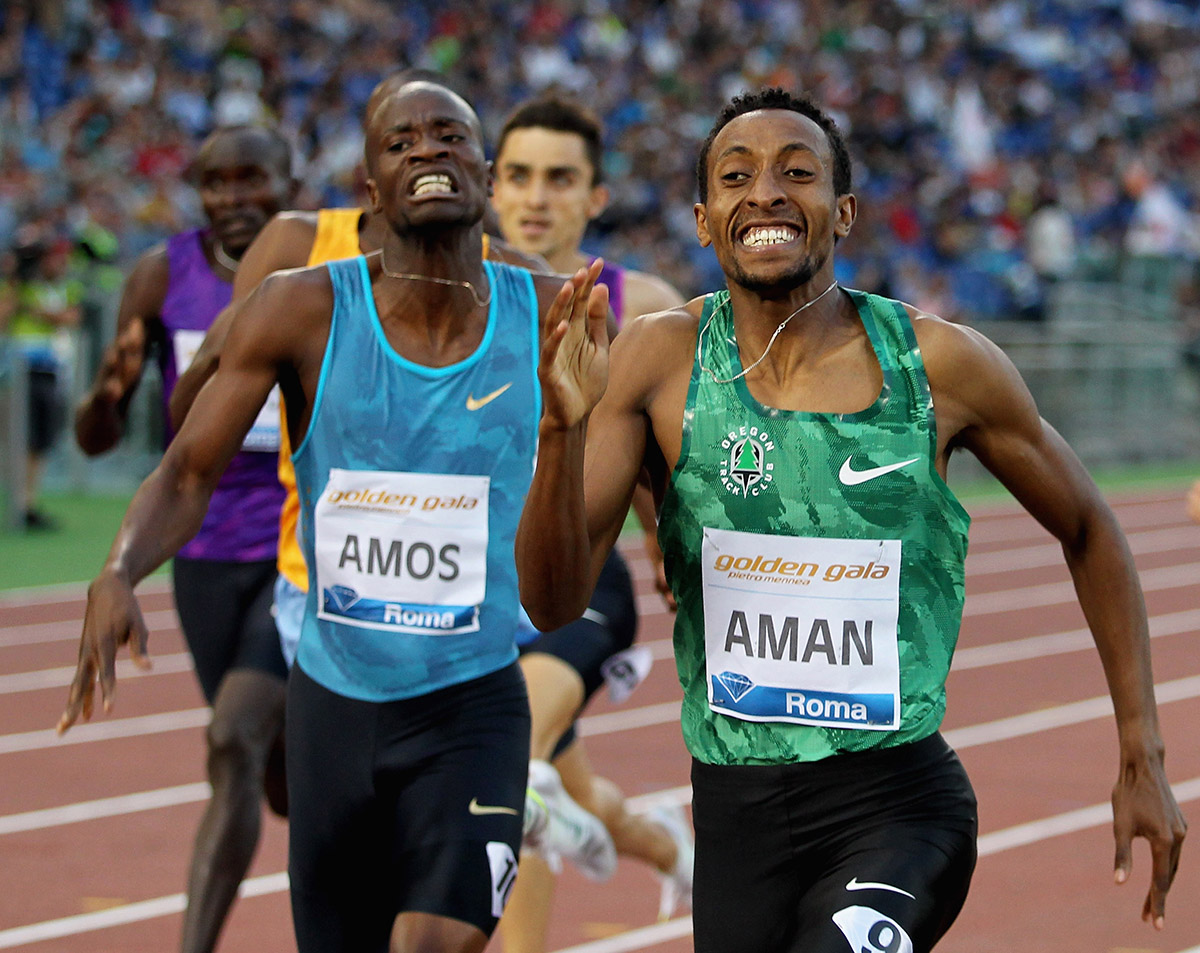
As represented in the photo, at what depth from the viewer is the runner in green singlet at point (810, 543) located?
288cm

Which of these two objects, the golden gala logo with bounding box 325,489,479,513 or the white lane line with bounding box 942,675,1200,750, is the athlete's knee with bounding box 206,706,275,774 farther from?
the white lane line with bounding box 942,675,1200,750

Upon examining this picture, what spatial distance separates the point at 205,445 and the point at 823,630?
1.20 m

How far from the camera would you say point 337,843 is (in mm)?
3414

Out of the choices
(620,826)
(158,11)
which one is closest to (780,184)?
(620,826)

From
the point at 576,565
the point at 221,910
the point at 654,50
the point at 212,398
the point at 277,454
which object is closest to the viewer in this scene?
the point at 576,565

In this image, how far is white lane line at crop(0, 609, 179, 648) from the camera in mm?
9477

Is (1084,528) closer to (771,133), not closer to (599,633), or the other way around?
(771,133)

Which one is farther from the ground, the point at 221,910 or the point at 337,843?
the point at 337,843

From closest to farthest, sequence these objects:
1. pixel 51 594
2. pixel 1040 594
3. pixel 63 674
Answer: pixel 63 674 < pixel 51 594 < pixel 1040 594

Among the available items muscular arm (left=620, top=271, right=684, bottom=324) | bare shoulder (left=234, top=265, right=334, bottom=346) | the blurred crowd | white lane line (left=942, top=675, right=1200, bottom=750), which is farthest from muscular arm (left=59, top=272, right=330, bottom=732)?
the blurred crowd

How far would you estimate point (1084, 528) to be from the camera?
9.93 feet

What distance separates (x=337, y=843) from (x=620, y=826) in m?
1.82

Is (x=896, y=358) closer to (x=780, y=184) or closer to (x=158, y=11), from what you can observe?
(x=780, y=184)

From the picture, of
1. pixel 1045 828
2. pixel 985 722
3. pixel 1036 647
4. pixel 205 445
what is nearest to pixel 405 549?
pixel 205 445
